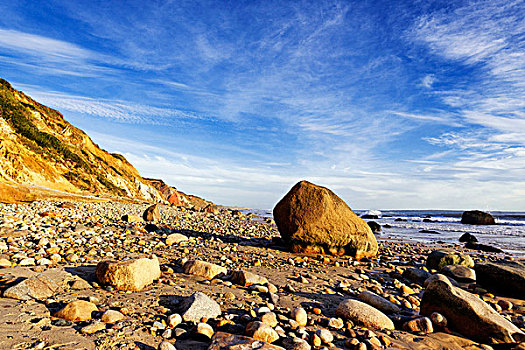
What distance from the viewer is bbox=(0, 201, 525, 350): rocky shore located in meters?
2.96

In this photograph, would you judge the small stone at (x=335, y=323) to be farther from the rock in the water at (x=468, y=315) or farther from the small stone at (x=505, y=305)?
the small stone at (x=505, y=305)

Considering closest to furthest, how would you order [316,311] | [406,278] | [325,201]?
[316,311], [406,278], [325,201]

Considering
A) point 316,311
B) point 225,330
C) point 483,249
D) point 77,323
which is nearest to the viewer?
point 77,323

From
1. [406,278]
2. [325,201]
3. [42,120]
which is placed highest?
[42,120]

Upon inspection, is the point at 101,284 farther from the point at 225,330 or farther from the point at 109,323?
the point at 225,330

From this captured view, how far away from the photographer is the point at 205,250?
7.75 m

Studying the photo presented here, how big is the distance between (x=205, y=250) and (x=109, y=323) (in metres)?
4.69

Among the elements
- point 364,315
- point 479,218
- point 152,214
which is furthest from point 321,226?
point 479,218

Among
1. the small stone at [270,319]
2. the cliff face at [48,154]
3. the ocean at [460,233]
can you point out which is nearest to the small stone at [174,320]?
the small stone at [270,319]

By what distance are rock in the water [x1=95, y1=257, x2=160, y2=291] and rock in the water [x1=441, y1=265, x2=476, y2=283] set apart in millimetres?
7304

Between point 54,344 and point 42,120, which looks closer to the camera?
point 54,344

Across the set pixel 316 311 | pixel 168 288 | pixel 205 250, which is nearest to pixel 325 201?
pixel 205 250

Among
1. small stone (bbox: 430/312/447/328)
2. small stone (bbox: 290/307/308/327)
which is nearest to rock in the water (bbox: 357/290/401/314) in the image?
small stone (bbox: 430/312/447/328)

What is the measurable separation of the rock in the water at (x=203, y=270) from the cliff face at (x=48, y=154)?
1828 cm
